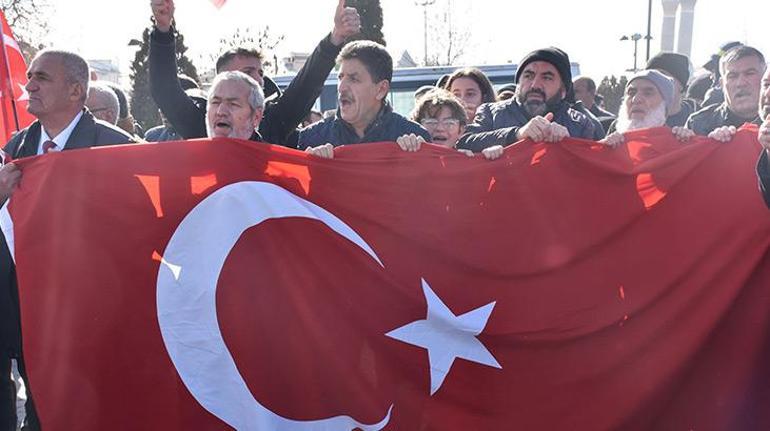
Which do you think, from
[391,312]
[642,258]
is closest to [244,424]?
[391,312]

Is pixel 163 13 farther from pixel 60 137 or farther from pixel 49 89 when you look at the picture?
pixel 60 137

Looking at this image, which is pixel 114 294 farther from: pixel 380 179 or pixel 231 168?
pixel 380 179

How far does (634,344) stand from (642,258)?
15.7 inches

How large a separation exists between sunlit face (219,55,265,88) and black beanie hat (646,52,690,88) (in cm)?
362

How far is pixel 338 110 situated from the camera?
4230 mm

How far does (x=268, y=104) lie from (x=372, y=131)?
Answer: 2.56ft

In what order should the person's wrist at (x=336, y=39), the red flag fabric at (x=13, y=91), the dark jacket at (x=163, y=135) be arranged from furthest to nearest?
the red flag fabric at (x=13, y=91)
the dark jacket at (x=163, y=135)
the person's wrist at (x=336, y=39)

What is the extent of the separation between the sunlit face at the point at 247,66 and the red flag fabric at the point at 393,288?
1.46 metres

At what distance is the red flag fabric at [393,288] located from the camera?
11.0 ft

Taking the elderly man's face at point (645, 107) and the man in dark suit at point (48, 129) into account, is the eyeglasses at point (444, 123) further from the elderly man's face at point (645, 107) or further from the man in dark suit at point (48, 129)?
the man in dark suit at point (48, 129)

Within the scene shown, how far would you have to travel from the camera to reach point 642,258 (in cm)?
359

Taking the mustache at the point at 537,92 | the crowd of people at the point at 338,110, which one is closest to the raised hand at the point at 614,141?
the crowd of people at the point at 338,110

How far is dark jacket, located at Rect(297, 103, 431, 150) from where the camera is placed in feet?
13.5

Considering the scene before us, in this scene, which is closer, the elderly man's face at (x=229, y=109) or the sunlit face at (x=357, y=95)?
the elderly man's face at (x=229, y=109)
